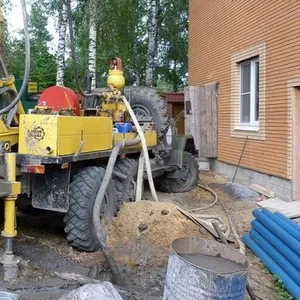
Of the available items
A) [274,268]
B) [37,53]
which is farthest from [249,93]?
[37,53]

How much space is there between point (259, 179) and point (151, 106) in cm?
336

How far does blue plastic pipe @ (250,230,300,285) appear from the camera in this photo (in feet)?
15.0

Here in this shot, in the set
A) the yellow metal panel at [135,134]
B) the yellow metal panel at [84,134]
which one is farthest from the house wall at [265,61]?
the yellow metal panel at [84,134]

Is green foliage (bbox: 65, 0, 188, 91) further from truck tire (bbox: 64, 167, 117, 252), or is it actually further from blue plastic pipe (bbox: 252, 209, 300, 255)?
blue plastic pipe (bbox: 252, 209, 300, 255)

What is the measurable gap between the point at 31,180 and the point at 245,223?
11.8 feet

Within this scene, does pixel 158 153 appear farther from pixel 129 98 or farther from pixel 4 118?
pixel 4 118

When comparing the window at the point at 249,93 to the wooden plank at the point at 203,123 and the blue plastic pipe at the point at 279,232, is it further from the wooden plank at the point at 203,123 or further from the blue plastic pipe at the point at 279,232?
the blue plastic pipe at the point at 279,232

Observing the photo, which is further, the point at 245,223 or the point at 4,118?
the point at 245,223

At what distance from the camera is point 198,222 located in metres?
5.76

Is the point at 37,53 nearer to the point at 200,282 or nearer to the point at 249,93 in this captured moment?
the point at 249,93

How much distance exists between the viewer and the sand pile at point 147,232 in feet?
16.8

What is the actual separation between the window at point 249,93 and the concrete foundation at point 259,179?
1.13 m

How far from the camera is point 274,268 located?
195 inches

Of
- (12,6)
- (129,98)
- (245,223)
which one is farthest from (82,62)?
(245,223)
